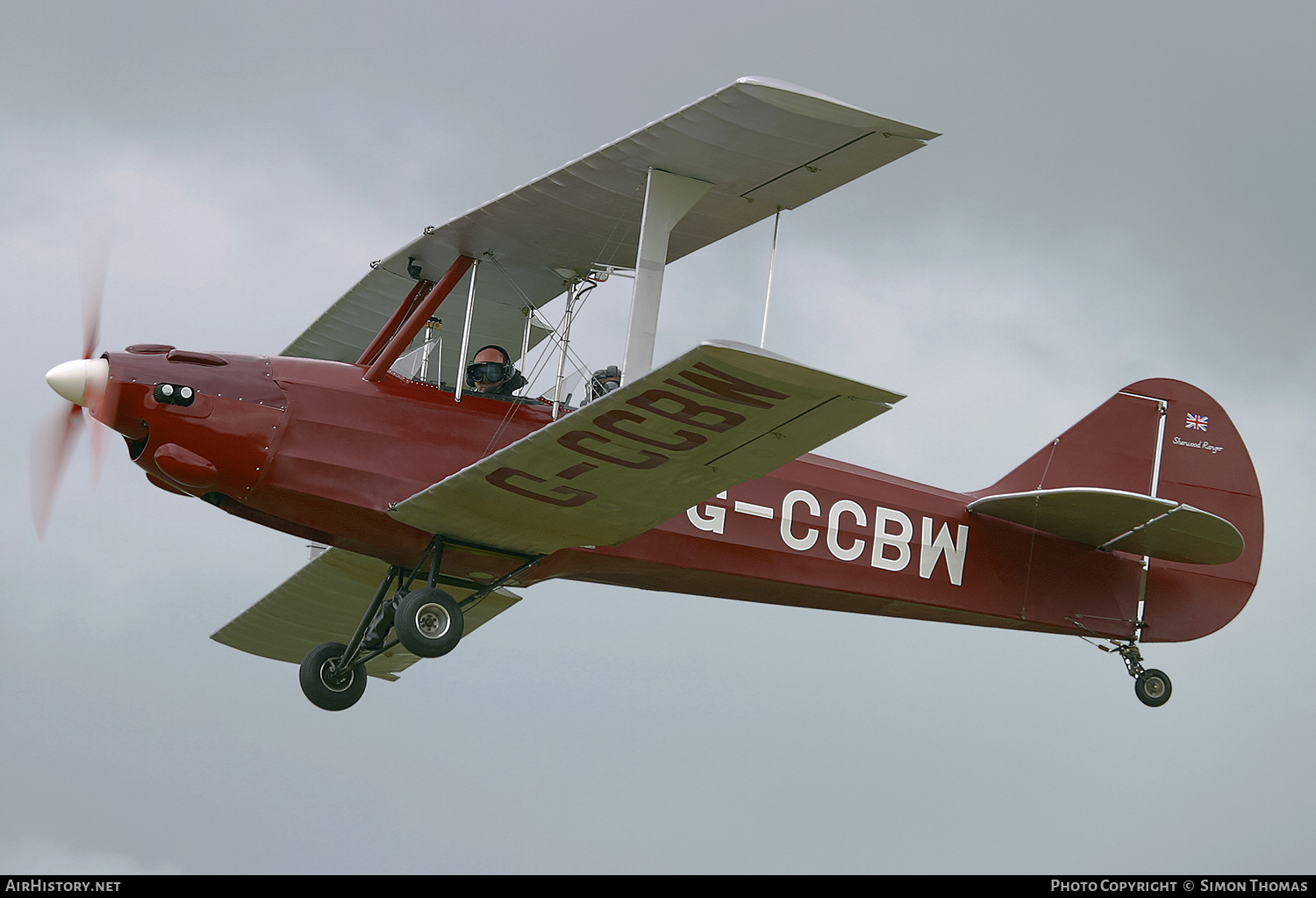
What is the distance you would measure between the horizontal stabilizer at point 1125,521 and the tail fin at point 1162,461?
75 cm

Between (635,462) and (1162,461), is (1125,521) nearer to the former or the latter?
(1162,461)

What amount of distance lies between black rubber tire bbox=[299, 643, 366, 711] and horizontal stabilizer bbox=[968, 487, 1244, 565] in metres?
5.02

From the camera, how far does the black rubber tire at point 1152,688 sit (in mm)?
13508

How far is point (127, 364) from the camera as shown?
1088 centimetres

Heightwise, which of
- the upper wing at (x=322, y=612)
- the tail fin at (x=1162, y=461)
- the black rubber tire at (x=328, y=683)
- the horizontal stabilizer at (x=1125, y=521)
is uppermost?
the tail fin at (x=1162, y=461)

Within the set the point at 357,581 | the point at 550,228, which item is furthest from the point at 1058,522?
the point at 357,581

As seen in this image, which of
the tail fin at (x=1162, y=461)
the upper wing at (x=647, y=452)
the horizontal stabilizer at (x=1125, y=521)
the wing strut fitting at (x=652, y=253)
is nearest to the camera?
the upper wing at (x=647, y=452)

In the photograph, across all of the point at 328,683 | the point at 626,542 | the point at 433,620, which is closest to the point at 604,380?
the point at 626,542

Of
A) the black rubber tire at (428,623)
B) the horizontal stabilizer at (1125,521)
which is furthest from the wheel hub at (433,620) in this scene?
the horizontal stabilizer at (1125,521)

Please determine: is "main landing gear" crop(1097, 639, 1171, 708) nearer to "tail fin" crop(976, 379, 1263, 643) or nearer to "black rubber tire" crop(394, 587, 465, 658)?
"tail fin" crop(976, 379, 1263, 643)

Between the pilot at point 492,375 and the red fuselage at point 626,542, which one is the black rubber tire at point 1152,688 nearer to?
the red fuselage at point 626,542

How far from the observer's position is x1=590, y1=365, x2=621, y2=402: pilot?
1173 cm

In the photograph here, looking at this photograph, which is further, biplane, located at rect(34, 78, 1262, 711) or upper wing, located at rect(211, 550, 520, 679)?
upper wing, located at rect(211, 550, 520, 679)

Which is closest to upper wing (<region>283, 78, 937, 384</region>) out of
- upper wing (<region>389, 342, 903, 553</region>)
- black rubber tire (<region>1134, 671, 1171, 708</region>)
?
upper wing (<region>389, 342, 903, 553</region>)
